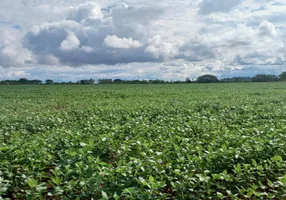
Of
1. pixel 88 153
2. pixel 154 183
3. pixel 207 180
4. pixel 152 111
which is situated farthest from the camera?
pixel 152 111

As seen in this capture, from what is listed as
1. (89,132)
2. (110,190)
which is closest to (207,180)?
(110,190)

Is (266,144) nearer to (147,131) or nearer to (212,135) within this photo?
(212,135)

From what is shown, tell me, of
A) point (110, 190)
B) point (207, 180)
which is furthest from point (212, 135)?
point (110, 190)

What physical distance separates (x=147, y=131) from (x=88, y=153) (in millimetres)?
2320

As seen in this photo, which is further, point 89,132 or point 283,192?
point 89,132

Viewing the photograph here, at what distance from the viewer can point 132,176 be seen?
3.48 meters

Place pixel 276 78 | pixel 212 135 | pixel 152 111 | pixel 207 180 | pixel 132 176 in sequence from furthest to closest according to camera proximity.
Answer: pixel 276 78 < pixel 152 111 < pixel 212 135 < pixel 132 176 < pixel 207 180

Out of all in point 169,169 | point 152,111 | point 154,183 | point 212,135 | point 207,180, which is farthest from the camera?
point 152,111

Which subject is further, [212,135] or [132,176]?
[212,135]

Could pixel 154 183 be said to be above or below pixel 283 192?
above

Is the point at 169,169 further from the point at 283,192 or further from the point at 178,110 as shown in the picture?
the point at 178,110

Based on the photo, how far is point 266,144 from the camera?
472cm

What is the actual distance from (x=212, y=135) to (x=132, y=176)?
10.5ft

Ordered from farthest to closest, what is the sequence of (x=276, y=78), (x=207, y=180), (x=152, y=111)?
(x=276, y=78), (x=152, y=111), (x=207, y=180)
